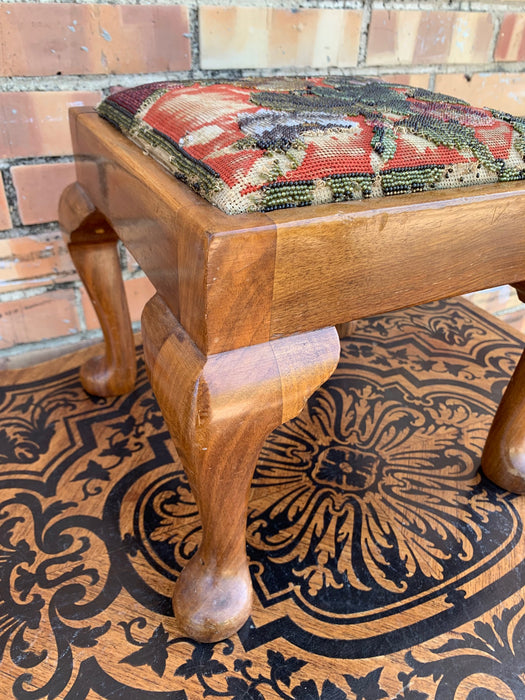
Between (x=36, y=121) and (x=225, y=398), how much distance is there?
1.95 feet

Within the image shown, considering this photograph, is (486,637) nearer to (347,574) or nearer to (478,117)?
(347,574)

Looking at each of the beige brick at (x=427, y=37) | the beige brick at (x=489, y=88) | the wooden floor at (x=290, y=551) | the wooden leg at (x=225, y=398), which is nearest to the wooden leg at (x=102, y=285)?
the wooden floor at (x=290, y=551)

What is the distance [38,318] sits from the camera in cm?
88

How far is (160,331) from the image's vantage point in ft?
1.35

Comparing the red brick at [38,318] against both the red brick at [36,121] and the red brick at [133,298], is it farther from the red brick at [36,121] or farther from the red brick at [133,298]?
the red brick at [36,121]

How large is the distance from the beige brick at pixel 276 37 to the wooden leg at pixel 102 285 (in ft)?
1.09

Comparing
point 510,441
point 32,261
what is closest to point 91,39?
point 32,261

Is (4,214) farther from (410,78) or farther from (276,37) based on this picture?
(410,78)

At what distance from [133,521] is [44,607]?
12cm

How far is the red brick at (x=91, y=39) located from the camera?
0.69m

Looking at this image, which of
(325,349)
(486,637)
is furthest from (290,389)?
(486,637)

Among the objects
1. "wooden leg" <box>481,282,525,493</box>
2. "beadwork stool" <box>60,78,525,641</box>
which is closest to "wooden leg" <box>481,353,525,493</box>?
"wooden leg" <box>481,282,525,493</box>

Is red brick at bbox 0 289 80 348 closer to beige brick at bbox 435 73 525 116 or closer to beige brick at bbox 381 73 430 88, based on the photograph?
beige brick at bbox 381 73 430 88

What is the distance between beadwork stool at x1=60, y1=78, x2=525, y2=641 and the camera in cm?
35
